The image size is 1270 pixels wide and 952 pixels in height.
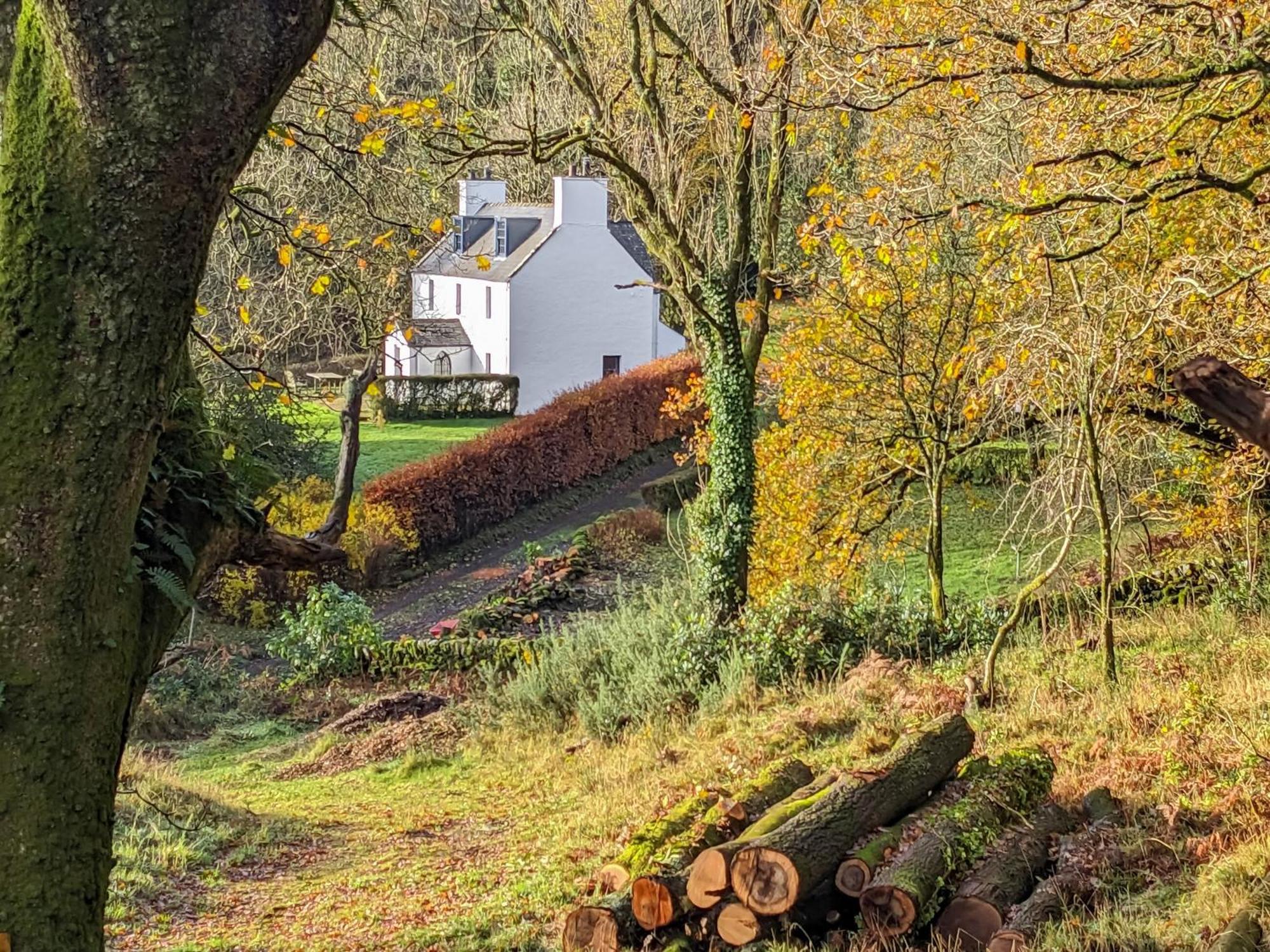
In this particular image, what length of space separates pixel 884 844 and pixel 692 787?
313cm

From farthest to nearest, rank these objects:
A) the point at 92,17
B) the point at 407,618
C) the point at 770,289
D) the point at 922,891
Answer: the point at 407,618, the point at 770,289, the point at 922,891, the point at 92,17

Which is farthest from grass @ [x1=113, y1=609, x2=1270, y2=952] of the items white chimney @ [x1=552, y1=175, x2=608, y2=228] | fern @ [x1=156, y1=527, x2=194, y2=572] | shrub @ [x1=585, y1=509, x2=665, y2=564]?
white chimney @ [x1=552, y1=175, x2=608, y2=228]

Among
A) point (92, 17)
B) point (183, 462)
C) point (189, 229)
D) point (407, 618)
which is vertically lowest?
point (407, 618)

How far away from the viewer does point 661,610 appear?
1571cm

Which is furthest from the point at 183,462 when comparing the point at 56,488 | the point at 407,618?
the point at 407,618

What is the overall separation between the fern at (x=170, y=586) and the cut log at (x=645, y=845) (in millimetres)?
3178

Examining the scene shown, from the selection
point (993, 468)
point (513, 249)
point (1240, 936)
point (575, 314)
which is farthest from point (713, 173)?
point (513, 249)

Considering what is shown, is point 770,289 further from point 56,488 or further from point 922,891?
point 56,488

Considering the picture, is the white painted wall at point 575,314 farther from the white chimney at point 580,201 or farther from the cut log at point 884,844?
the cut log at point 884,844

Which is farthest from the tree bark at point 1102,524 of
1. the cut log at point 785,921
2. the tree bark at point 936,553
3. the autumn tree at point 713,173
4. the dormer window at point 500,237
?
the dormer window at point 500,237

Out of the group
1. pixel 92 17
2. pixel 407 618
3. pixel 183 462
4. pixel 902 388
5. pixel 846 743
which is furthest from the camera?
pixel 407 618

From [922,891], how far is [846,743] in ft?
12.9

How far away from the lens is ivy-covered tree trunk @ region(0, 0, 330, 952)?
4012 millimetres

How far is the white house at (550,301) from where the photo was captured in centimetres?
4191
